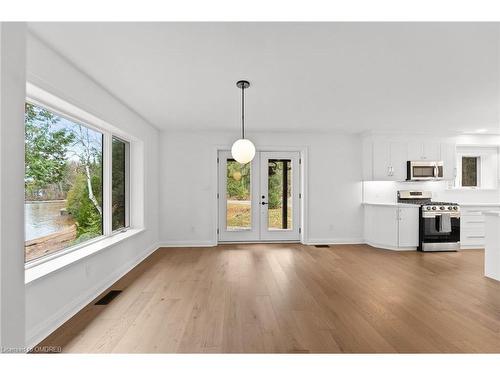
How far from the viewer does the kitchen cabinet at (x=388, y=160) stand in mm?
5523

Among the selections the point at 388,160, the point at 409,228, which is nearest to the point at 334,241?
the point at 409,228

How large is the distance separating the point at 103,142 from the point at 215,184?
2333 millimetres

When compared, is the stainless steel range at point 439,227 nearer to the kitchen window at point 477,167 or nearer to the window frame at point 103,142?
the kitchen window at point 477,167

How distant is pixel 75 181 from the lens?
9.86 feet

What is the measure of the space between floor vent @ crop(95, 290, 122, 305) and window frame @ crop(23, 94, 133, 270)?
0.63 m

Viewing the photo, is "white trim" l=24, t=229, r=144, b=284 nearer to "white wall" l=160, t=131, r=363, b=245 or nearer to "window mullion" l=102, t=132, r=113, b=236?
"window mullion" l=102, t=132, r=113, b=236

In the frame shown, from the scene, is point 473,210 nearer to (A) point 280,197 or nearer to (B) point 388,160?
(B) point 388,160

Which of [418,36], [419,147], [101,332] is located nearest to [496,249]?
[419,147]

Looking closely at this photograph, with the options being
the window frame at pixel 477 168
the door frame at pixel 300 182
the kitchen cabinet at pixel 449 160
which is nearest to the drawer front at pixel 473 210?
the kitchen cabinet at pixel 449 160

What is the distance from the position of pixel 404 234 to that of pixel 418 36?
4.05m

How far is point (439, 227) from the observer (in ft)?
16.4

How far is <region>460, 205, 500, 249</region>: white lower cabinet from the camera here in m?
5.25

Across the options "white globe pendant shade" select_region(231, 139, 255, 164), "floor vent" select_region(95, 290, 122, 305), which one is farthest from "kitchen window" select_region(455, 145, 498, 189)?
"floor vent" select_region(95, 290, 122, 305)

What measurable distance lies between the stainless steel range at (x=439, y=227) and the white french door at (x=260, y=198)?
2.40 meters
